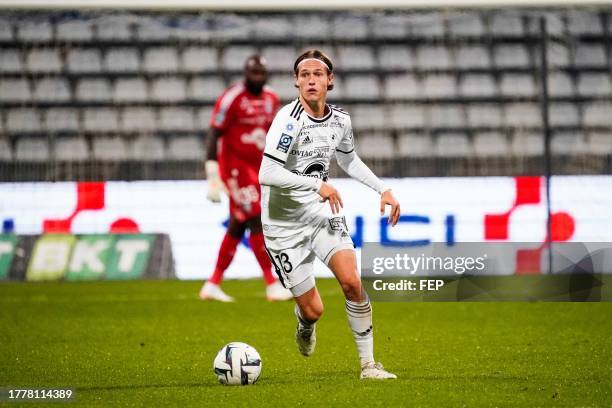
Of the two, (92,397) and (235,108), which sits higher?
(235,108)

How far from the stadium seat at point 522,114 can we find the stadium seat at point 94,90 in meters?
5.09

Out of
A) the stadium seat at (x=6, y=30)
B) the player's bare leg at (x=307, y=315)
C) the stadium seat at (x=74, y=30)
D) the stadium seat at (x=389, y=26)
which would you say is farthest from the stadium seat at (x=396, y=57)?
the player's bare leg at (x=307, y=315)

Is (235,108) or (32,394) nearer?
(32,394)

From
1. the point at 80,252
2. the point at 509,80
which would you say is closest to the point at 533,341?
the point at 80,252

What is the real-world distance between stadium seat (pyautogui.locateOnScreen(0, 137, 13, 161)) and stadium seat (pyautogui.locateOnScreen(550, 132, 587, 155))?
251 inches

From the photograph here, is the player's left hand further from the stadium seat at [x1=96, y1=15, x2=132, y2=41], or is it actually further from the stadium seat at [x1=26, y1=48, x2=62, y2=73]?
the stadium seat at [x1=96, y1=15, x2=132, y2=41]

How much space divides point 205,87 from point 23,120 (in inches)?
94.4

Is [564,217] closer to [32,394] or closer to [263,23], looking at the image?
[263,23]

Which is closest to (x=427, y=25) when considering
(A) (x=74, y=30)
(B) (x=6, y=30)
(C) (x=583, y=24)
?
(C) (x=583, y=24)

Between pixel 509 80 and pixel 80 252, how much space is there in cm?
599

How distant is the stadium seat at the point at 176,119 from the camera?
1555 centimetres

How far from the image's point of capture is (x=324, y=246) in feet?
21.3

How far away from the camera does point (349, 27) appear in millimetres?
16141

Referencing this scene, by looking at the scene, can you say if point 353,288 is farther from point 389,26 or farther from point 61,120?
point 389,26
